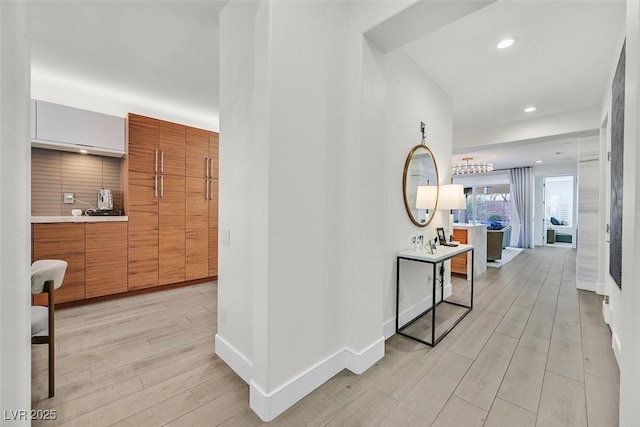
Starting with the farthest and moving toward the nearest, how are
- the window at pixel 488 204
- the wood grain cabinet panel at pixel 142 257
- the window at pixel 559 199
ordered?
1. the window at pixel 488 204
2. the window at pixel 559 199
3. the wood grain cabinet panel at pixel 142 257

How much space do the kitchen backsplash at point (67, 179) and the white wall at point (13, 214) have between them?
386 cm

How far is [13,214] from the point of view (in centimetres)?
62

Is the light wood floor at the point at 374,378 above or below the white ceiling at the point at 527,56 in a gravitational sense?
below

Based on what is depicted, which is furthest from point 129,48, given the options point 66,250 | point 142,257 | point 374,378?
point 374,378

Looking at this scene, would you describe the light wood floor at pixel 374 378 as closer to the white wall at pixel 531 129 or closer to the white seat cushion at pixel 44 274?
the white seat cushion at pixel 44 274

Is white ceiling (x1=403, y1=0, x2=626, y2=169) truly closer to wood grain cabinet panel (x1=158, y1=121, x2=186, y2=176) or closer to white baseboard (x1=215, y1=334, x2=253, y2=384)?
white baseboard (x1=215, y1=334, x2=253, y2=384)

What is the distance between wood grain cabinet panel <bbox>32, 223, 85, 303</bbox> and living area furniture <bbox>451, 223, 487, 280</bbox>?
204 inches

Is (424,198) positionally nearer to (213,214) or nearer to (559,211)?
(213,214)

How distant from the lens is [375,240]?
6.56 ft

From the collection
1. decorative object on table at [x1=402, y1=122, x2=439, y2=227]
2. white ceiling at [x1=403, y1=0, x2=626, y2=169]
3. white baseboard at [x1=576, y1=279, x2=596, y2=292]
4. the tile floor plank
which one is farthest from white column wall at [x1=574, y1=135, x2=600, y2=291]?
the tile floor plank

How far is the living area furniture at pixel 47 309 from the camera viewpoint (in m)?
1.59

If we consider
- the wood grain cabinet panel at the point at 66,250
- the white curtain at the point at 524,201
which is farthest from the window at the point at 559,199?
the wood grain cabinet panel at the point at 66,250

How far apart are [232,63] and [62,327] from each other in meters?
2.95

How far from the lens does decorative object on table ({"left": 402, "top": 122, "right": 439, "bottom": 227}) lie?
8.94 ft
